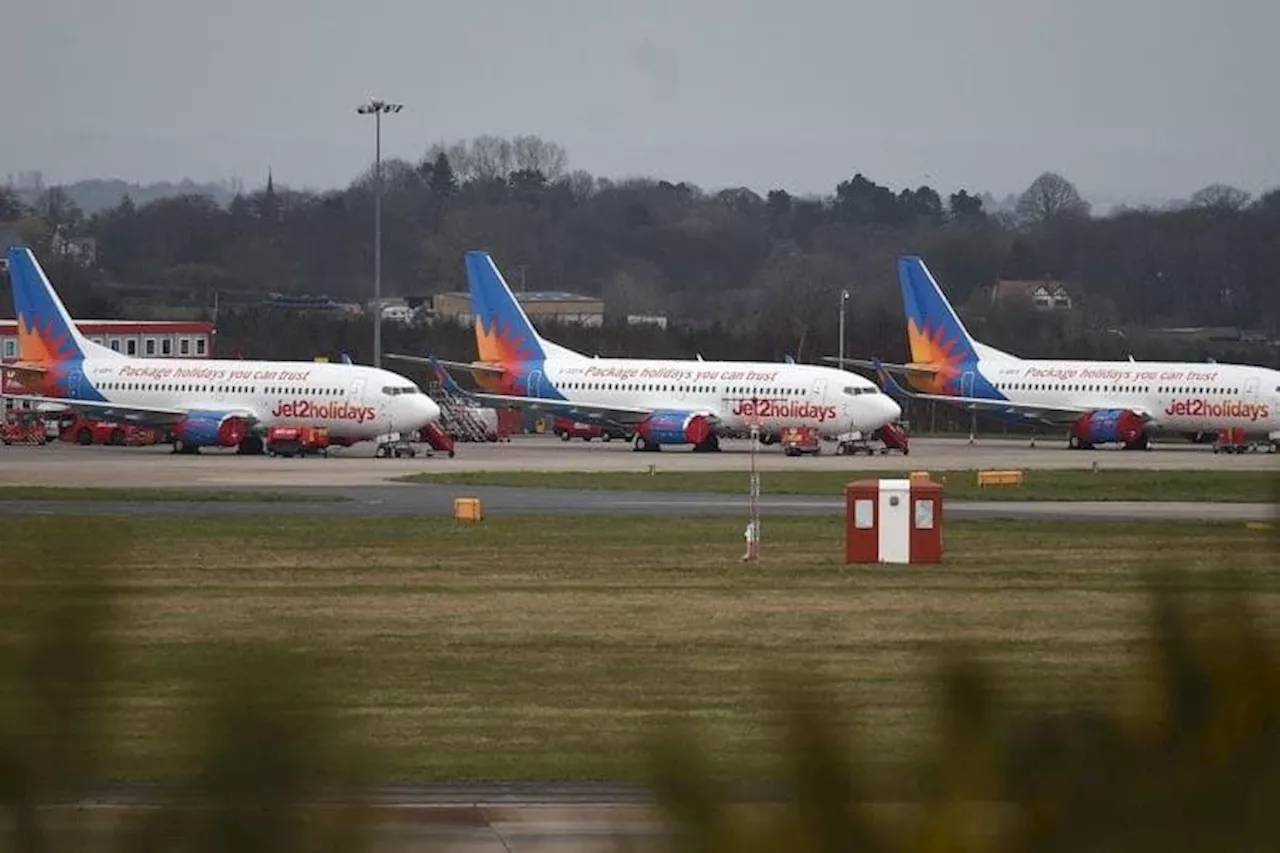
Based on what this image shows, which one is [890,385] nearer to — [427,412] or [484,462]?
[427,412]

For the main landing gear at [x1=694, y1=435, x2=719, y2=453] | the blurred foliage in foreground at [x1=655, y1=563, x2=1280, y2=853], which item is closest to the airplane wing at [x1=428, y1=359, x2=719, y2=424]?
the main landing gear at [x1=694, y1=435, x2=719, y2=453]

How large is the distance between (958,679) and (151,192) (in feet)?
475

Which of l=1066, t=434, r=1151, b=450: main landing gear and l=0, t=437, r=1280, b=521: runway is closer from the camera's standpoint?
l=0, t=437, r=1280, b=521: runway

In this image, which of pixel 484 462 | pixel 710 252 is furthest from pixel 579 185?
pixel 484 462

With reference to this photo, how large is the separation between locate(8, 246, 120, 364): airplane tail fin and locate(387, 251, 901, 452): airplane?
13.4 meters

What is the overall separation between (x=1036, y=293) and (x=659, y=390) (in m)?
39.4

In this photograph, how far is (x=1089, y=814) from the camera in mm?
4004

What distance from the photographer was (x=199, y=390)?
80.9 metres

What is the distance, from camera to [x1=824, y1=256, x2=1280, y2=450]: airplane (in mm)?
83312

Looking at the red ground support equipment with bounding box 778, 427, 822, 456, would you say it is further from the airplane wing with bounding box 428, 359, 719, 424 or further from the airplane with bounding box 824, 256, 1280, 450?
the airplane with bounding box 824, 256, 1280, 450

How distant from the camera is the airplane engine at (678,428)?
82.1m

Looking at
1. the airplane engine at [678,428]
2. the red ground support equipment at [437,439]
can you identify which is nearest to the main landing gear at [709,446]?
the airplane engine at [678,428]

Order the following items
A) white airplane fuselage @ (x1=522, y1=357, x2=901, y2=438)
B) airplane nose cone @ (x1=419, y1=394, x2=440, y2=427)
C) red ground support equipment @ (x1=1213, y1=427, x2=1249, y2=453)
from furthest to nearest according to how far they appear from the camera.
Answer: red ground support equipment @ (x1=1213, y1=427, x2=1249, y2=453)
white airplane fuselage @ (x1=522, y1=357, x2=901, y2=438)
airplane nose cone @ (x1=419, y1=394, x2=440, y2=427)

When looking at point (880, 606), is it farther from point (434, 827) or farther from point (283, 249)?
point (283, 249)
